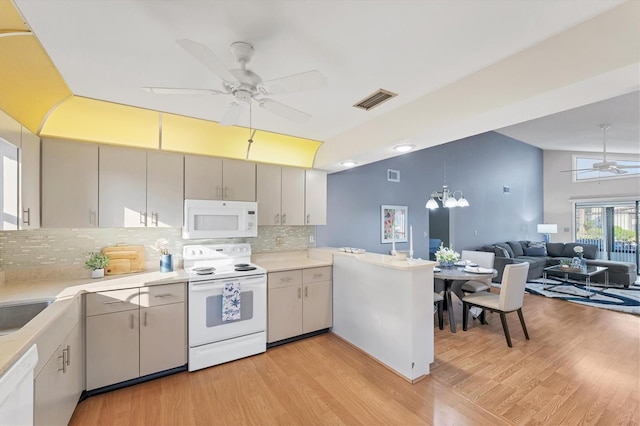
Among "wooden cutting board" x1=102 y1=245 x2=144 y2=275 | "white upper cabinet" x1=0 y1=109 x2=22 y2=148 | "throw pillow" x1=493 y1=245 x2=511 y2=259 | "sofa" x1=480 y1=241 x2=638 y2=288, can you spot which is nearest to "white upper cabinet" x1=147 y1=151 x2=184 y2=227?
"wooden cutting board" x1=102 y1=245 x2=144 y2=275

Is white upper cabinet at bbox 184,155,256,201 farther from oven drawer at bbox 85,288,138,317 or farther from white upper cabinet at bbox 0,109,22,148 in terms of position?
white upper cabinet at bbox 0,109,22,148

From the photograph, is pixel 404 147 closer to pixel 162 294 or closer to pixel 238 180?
pixel 238 180

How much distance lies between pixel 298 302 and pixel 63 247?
2.45 meters

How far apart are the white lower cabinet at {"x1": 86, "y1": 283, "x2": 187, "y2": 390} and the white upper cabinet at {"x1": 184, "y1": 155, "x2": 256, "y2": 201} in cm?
109

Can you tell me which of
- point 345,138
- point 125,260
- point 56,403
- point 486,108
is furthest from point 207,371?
point 486,108

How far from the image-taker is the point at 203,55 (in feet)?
4.49

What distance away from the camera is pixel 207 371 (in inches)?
106

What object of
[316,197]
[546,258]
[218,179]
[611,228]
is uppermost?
[218,179]

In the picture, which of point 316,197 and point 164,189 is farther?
point 316,197

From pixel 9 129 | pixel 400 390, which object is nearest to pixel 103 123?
pixel 9 129

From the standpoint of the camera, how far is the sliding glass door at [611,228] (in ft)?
23.8

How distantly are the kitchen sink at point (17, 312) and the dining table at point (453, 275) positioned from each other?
3817mm

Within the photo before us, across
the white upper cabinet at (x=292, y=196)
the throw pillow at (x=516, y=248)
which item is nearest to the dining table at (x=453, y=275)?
the white upper cabinet at (x=292, y=196)

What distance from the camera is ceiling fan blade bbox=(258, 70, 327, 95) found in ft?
5.05
